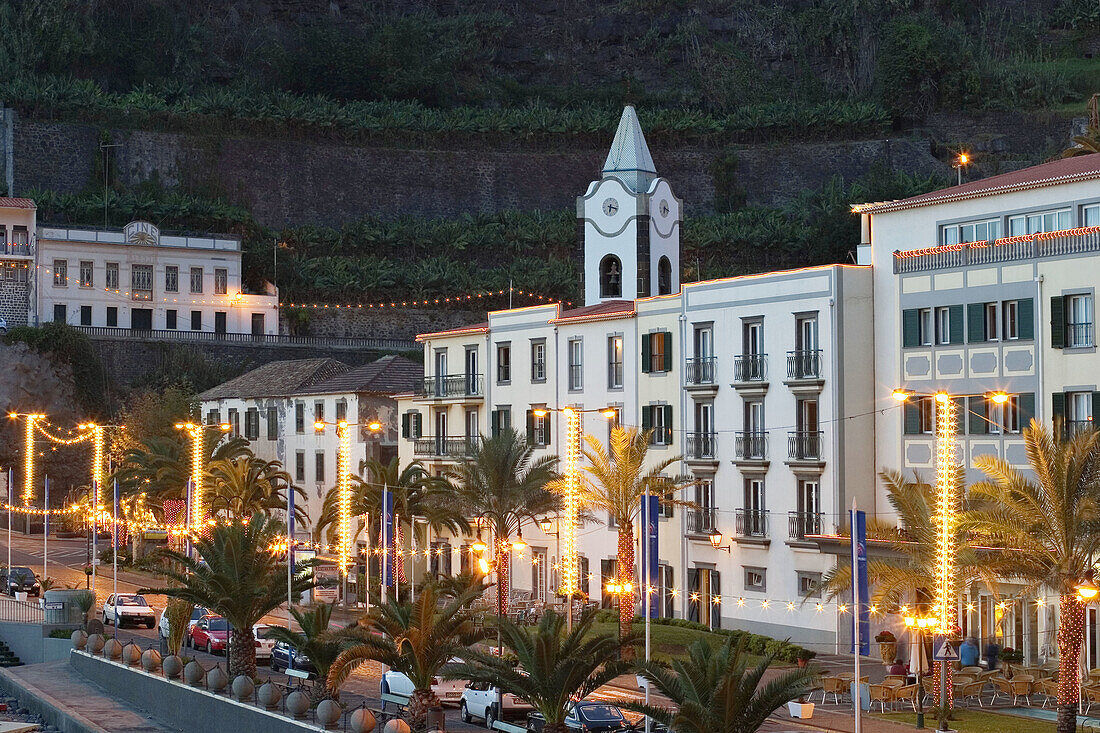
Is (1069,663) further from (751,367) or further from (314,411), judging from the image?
(314,411)

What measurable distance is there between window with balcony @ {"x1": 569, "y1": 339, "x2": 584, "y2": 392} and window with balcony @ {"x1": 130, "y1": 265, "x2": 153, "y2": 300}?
146 ft

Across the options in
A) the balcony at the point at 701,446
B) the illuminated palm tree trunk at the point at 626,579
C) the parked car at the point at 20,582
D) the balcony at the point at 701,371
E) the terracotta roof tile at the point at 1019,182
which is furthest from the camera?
the parked car at the point at 20,582

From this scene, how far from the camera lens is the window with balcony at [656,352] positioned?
57906 mm

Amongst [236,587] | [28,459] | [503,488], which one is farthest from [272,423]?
[236,587]

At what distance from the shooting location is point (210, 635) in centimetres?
5122

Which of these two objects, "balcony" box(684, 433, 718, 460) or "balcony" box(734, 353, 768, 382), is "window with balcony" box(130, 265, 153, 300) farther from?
"balcony" box(734, 353, 768, 382)

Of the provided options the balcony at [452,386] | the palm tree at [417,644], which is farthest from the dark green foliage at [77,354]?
the palm tree at [417,644]

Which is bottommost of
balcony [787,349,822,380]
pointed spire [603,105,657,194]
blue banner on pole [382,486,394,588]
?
blue banner on pole [382,486,394,588]

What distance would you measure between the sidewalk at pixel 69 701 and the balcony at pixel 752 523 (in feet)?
64.2

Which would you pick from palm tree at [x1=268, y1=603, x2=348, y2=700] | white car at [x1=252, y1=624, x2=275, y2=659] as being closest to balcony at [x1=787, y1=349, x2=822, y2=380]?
white car at [x1=252, y1=624, x2=275, y2=659]

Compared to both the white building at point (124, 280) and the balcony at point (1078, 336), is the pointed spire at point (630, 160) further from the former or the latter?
the white building at point (124, 280)

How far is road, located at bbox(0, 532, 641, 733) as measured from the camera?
136 feet

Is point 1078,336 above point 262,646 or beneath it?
above

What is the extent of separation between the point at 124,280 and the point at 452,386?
3739 cm
